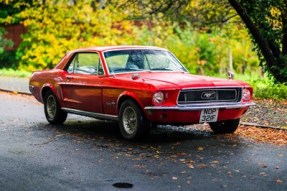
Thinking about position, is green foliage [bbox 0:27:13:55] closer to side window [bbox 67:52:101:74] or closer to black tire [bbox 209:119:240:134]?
side window [bbox 67:52:101:74]

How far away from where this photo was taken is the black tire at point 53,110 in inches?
455

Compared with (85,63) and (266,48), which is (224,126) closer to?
(85,63)

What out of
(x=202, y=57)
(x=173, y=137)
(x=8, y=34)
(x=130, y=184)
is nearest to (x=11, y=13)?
(x=8, y=34)

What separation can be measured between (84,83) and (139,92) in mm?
1696

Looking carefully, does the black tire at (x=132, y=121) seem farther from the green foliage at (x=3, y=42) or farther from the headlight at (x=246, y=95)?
the green foliage at (x=3, y=42)

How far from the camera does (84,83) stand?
10516 mm

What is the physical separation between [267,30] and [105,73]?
24.5 feet

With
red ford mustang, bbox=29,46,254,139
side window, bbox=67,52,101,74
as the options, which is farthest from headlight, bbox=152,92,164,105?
side window, bbox=67,52,101,74

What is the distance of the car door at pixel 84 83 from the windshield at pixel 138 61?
0.81ft

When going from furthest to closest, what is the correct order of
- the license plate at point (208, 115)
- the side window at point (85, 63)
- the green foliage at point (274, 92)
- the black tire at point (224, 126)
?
the green foliage at point (274, 92) < the side window at point (85, 63) < the black tire at point (224, 126) < the license plate at point (208, 115)

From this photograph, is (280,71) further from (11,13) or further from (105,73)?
(11,13)

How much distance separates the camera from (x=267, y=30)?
16281 millimetres

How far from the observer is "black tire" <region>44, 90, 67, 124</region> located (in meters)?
11.6

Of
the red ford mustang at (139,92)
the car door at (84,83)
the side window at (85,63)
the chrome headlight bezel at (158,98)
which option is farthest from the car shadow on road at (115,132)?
the side window at (85,63)
